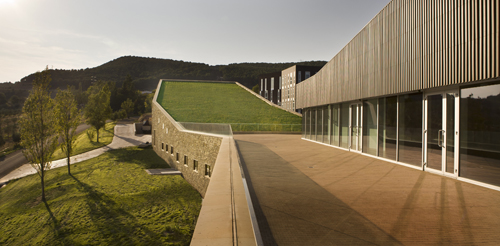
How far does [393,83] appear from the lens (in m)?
9.65

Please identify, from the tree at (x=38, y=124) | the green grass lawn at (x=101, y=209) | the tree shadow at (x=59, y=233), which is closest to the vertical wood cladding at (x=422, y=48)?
the green grass lawn at (x=101, y=209)

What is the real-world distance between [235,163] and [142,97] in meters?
85.0

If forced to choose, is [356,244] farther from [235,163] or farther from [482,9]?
[482,9]

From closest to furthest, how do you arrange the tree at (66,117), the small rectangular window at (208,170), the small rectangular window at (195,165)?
the small rectangular window at (208,170) < the small rectangular window at (195,165) < the tree at (66,117)

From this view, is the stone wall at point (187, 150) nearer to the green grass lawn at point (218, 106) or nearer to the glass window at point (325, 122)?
the green grass lawn at point (218, 106)

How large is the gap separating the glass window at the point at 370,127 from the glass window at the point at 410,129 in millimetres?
1694

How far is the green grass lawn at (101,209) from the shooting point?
1288cm

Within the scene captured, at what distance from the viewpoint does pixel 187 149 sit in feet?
65.1

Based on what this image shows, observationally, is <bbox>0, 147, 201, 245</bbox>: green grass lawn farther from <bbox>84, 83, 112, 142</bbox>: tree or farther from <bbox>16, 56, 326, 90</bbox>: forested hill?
<bbox>16, 56, 326, 90</bbox>: forested hill

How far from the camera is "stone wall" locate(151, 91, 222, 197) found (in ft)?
52.9

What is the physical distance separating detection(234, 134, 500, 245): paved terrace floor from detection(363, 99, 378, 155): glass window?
128 inches

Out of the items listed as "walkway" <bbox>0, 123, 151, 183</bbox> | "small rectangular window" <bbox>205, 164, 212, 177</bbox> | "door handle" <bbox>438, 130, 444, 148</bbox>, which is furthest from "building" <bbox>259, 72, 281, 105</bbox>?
"door handle" <bbox>438, 130, 444, 148</bbox>

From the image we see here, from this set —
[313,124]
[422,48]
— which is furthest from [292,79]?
[422,48]

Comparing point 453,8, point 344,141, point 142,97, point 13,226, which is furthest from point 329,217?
point 142,97
